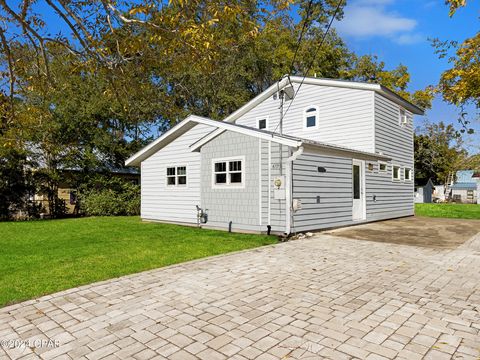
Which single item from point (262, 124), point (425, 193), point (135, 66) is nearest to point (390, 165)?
point (262, 124)

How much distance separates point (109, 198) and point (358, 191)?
1408 centimetres

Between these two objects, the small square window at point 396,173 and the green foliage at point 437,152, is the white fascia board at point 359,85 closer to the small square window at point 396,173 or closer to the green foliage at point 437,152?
the small square window at point 396,173

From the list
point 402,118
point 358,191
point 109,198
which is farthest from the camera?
point 109,198

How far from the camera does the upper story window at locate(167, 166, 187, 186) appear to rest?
546 inches

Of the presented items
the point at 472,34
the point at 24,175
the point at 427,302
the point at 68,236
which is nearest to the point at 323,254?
the point at 427,302

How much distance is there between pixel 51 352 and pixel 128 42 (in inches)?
184

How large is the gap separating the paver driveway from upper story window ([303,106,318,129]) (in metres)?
9.86

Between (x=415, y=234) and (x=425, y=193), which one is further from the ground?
(x=425, y=193)

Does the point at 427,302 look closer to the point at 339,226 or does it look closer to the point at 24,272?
the point at 24,272

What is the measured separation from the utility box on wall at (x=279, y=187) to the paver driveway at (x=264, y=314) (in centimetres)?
365

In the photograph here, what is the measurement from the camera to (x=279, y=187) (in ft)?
32.6

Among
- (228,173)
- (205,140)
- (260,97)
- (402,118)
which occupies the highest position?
(260,97)

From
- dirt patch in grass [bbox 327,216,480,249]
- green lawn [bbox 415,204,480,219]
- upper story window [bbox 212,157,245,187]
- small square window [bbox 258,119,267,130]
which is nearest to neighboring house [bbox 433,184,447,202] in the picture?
green lawn [bbox 415,204,480,219]

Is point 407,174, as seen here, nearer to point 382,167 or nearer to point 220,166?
point 382,167
